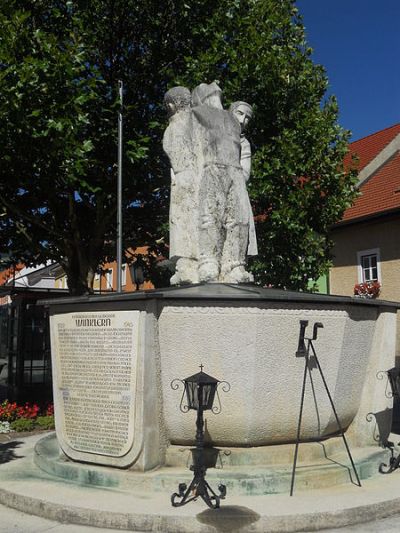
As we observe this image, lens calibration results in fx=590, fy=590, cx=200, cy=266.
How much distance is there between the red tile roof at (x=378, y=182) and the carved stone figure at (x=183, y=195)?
11.3 meters

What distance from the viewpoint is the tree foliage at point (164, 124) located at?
11.3 meters

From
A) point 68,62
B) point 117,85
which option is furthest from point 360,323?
point 117,85

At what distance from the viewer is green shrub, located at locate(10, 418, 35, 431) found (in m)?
10.0

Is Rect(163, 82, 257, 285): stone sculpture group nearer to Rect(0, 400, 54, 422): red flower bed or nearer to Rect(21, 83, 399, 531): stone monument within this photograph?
Rect(21, 83, 399, 531): stone monument

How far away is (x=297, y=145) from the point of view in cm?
1172

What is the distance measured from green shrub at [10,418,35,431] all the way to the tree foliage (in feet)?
11.5

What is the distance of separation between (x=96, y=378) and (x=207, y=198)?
7.85ft

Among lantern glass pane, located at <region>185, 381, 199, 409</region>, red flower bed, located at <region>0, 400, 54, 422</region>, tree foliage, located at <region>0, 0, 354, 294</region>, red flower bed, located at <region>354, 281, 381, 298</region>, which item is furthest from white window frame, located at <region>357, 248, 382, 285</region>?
lantern glass pane, located at <region>185, 381, 199, 409</region>

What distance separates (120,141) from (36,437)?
17.4ft

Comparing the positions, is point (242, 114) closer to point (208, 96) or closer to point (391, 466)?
point (208, 96)

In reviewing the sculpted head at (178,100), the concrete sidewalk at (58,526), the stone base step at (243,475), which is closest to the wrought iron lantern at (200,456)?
the stone base step at (243,475)

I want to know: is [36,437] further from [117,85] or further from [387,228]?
[387,228]

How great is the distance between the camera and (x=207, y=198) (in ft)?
22.4

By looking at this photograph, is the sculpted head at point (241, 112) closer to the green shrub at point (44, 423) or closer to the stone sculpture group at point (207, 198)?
the stone sculpture group at point (207, 198)
